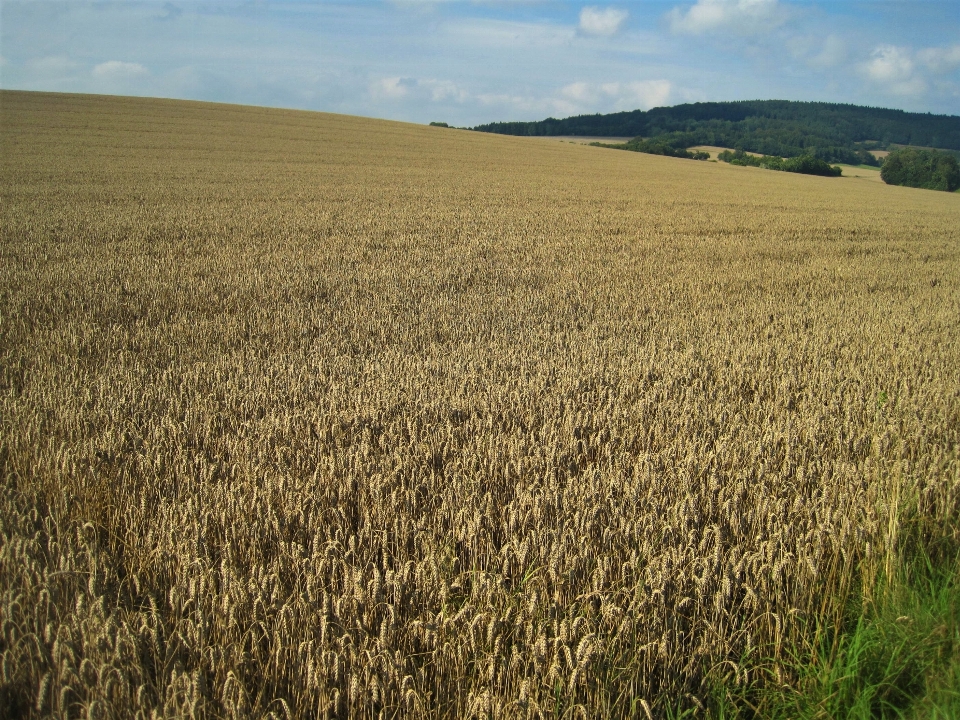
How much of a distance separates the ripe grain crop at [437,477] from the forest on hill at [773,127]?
7802 centimetres

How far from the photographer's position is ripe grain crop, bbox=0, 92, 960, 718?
221 centimetres

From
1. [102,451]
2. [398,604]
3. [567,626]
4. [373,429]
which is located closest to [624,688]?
[567,626]

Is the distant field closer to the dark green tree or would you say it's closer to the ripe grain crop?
the dark green tree

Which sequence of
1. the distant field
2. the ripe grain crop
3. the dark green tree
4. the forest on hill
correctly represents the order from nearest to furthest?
the ripe grain crop
the dark green tree
the forest on hill
the distant field

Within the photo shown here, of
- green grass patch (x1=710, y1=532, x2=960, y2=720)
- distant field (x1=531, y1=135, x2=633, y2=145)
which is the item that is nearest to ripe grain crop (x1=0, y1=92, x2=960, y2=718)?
green grass patch (x1=710, y1=532, x2=960, y2=720)

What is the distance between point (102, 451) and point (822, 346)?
6358mm

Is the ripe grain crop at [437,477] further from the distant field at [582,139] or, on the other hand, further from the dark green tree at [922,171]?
the distant field at [582,139]

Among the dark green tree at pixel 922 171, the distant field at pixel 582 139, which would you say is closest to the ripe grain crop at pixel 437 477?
the dark green tree at pixel 922 171

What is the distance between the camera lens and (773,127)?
95.6m

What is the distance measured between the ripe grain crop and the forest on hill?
78023mm

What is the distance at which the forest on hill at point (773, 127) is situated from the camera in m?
83.7

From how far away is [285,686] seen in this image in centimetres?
219

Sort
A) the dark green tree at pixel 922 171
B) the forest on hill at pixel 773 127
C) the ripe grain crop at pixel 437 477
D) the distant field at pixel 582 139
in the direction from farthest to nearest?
the distant field at pixel 582 139 → the forest on hill at pixel 773 127 → the dark green tree at pixel 922 171 → the ripe grain crop at pixel 437 477

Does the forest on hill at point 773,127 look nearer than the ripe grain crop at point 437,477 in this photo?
No
